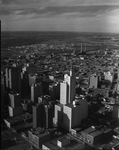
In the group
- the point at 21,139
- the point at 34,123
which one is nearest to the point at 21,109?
the point at 34,123

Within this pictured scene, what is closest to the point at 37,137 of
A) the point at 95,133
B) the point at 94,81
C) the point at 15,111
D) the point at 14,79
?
the point at 95,133

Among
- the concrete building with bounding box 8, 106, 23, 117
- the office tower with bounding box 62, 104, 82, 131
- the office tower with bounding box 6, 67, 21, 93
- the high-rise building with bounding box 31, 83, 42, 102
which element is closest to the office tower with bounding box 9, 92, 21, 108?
the concrete building with bounding box 8, 106, 23, 117

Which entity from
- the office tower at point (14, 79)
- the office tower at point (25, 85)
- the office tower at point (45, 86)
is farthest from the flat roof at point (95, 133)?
the office tower at point (14, 79)

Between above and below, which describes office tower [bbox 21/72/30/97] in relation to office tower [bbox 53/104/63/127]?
above

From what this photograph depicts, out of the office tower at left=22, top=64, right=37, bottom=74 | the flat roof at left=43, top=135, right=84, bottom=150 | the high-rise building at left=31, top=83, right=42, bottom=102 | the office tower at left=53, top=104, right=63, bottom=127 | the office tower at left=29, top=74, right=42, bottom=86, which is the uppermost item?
the office tower at left=22, top=64, right=37, bottom=74

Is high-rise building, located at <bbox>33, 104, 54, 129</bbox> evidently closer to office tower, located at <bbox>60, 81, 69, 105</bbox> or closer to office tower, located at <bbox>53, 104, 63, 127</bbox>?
office tower, located at <bbox>53, 104, 63, 127</bbox>

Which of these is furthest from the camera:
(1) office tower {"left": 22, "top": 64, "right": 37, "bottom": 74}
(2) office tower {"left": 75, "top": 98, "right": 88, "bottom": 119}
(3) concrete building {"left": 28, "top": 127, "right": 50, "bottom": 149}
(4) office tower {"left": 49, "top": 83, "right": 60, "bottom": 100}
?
(1) office tower {"left": 22, "top": 64, "right": 37, "bottom": 74}

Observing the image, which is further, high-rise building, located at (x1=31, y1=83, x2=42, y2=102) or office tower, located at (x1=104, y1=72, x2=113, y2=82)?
office tower, located at (x1=104, y1=72, x2=113, y2=82)
